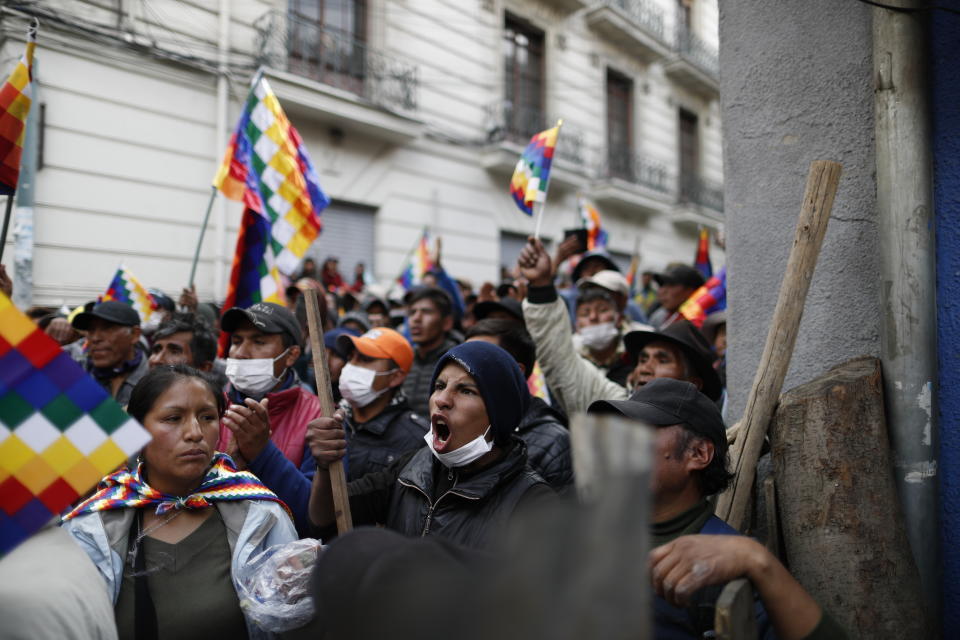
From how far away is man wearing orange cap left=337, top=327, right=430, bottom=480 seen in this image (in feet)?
10.4

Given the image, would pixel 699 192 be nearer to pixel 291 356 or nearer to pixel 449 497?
pixel 291 356

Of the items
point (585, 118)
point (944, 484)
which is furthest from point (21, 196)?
point (585, 118)

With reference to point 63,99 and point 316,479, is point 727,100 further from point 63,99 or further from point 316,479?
point 63,99

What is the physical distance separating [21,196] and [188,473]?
4.57 meters

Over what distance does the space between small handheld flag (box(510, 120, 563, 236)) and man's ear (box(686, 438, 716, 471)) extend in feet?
8.64

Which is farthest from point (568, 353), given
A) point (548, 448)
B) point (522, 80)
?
point (522, 80)

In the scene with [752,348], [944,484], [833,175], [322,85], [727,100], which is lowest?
[944,484]

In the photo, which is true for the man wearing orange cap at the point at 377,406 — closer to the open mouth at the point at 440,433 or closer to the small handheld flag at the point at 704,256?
the open mouth at the point at 440,433

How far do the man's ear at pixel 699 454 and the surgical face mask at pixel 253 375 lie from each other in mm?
2020

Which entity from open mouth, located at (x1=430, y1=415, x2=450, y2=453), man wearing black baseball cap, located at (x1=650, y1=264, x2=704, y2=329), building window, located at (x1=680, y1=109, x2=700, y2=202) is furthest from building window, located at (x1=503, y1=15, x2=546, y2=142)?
open mouth, located at (x1=430, y1=415, x2=450, y2=453)

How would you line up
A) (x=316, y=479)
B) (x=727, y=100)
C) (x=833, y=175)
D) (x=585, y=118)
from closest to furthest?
1. (x=833, y=175)
2. (x=316, y=479)
3. (x=727, y=100)
4. (x=585, y=118)

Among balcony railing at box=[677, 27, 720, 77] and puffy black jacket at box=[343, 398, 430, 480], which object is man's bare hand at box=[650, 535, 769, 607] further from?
balcony railing at box=[677, 27, 720, 77]

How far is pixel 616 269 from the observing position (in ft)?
18.6

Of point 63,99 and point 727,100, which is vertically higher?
point 63,99
